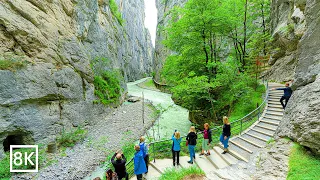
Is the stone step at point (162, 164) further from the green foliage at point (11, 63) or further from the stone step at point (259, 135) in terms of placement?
the green foliage at point (11, 63)

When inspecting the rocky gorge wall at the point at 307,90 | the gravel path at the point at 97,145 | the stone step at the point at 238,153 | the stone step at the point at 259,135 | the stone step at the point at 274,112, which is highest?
the rocky gorge wall at the point at 307,90

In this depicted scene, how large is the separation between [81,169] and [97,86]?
8.92 m

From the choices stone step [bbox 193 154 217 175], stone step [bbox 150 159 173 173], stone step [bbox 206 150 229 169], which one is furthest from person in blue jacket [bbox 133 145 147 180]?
stone step [bbox 206 150 229 169]

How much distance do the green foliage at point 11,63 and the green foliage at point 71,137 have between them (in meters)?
4.86

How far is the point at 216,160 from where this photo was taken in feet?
24.2

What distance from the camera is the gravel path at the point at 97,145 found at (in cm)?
884

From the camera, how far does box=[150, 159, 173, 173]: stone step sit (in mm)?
7329

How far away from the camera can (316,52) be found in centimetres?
641

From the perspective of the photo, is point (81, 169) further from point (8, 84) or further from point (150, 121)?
point (150, 121)

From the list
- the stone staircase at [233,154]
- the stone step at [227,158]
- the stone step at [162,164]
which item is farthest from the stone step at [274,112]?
the stone step at [162,164]

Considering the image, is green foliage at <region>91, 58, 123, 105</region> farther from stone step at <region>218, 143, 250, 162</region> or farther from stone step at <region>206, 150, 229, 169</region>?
stone step at <region>218, 143, 250, 162</region>

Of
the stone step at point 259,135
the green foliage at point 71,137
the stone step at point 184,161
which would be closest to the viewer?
the stone step at point 184,161

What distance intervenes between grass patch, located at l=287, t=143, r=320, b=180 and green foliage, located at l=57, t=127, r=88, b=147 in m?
11.6

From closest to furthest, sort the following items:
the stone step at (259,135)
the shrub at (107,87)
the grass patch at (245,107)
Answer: the stone step at (259,135)
the grass patch at (245,107)
the shrub at (107,87)
